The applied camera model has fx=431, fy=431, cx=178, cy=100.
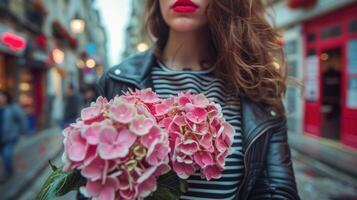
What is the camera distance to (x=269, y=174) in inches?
65.2

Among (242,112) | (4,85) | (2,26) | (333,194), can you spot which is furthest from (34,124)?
(242,112)

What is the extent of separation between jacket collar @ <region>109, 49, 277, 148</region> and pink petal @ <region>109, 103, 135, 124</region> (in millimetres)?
703

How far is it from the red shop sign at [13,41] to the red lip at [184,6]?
11232mm

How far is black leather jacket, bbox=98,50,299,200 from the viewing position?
1614mm

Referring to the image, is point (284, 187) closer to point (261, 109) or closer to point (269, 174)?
point (269, 174)

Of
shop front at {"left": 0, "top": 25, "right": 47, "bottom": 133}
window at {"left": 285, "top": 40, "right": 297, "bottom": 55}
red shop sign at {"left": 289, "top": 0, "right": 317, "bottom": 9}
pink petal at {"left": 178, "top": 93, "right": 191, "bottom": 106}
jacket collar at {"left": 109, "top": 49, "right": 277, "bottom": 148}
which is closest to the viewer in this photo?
pink petal at {"left": 178, "top": 93, "right": 191, "bottom": 106}

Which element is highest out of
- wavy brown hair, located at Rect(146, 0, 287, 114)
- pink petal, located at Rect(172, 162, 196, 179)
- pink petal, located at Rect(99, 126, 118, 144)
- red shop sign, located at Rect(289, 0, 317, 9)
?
red shop sign, located at Rect(289, 0, 317, 9)

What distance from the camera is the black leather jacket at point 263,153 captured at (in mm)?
1614

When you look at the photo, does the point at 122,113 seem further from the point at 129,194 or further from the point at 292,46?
the point at 292,46

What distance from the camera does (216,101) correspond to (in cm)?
172

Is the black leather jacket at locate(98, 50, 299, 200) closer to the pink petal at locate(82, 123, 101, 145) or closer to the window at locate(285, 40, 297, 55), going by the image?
the pink petal at locate(82, 123, 101, 145)

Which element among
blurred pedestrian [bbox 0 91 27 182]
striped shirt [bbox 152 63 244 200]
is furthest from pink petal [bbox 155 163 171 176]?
blurred pedestrian [bbox 0 91 27 182]

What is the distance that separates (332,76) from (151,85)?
1197 cm

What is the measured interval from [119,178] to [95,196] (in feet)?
0.24
